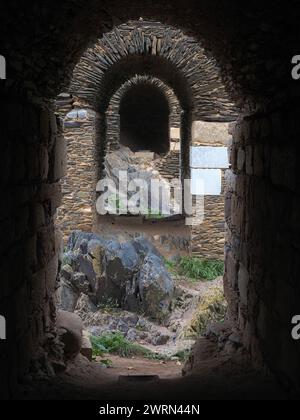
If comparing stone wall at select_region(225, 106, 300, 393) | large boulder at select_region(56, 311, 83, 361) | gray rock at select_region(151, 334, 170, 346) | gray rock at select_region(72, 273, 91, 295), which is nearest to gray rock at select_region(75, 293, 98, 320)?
gray rock at select_region(72, 273, 91, 295)

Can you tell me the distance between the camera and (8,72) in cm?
307

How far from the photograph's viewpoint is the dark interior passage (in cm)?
2255

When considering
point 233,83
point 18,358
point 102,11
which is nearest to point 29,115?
point 102,11

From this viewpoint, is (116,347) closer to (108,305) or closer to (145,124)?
(108,305)

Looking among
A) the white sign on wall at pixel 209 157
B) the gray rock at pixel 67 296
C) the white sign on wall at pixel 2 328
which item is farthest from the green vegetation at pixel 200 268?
the white sign on wall at pixel 2 328

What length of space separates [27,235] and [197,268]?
6.41 metres

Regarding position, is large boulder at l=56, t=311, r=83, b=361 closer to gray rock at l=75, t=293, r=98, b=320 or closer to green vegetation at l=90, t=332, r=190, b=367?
green vegetation at l=90, t=332, r=190, b=367

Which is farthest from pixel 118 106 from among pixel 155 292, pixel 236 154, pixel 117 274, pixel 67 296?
pixel 236 154

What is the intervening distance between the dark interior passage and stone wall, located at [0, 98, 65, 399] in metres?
18.0

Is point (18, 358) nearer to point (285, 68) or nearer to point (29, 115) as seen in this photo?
point (29, 115)

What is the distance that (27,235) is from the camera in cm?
356

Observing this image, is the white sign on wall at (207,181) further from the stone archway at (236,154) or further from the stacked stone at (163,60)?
the stone archway at (236,154)

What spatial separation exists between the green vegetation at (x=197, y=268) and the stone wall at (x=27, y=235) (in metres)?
5.04

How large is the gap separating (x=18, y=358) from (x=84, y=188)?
732 cm
